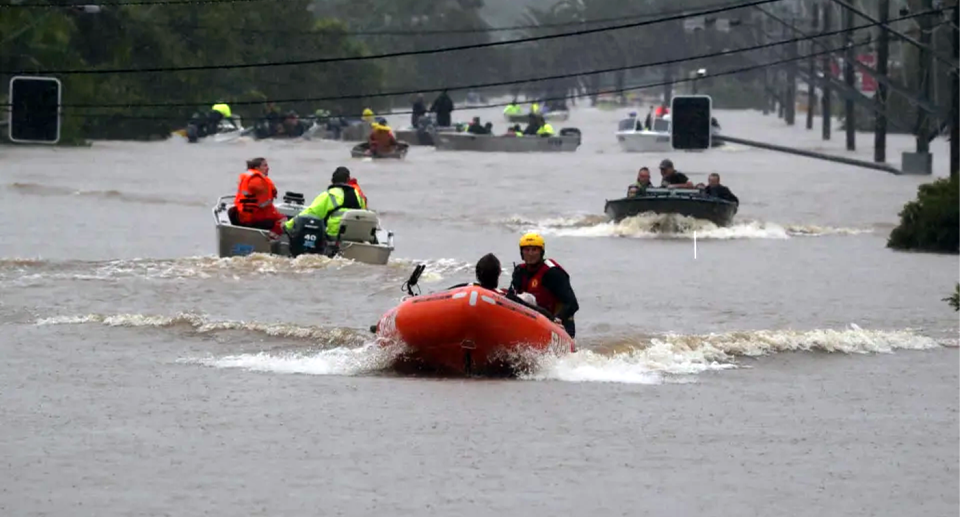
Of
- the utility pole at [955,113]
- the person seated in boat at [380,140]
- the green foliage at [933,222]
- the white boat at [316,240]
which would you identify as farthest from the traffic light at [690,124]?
the person seated in boat at [380,140]

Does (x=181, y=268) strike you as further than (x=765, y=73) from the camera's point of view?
No

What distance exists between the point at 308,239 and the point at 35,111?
6.64 metres

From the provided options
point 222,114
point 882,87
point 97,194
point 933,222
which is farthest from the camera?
point 222,114

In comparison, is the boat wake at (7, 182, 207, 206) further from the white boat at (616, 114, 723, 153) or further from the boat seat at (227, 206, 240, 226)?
the white boat at (616, 114, 723, 153)

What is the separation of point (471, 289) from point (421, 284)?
10.3 meters

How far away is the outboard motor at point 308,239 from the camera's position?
93.8 feet

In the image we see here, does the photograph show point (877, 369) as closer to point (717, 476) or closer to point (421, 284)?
point (717, 476)

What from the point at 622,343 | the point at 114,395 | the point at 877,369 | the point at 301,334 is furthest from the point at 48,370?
the point at 877,369

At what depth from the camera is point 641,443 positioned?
53.2 ft

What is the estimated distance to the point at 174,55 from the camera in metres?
76.5

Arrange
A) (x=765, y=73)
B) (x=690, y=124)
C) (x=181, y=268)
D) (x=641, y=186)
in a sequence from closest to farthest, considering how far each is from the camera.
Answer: (x=181, y=268)
(x=641, y=186)
(x=690, y=124)
(x=765, y=73)

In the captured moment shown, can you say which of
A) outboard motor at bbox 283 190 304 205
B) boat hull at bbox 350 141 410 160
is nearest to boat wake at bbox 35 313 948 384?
outboard motor at bbox 283 190 304 205

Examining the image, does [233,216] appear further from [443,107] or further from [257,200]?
[443,107]

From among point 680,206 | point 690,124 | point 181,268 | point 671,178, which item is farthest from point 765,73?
point 181,268
